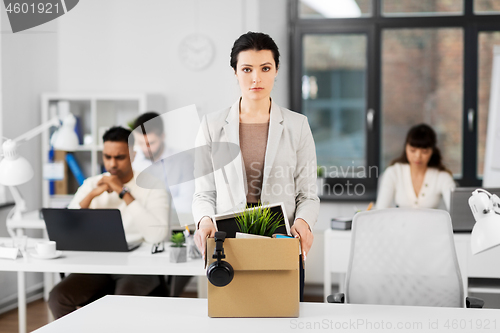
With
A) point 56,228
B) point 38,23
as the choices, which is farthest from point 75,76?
point 56,228

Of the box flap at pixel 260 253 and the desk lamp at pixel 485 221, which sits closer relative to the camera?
the desk lamp at pixel 485 221

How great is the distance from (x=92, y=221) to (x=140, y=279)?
390 mm

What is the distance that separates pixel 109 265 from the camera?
6.83 ft

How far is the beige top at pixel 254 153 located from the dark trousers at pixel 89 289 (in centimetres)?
89

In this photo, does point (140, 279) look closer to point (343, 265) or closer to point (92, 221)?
point (92, 221)

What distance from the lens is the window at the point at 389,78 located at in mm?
4301

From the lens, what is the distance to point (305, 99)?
14.8ft

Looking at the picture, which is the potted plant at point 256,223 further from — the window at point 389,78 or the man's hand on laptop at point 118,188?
the window at point 389,78

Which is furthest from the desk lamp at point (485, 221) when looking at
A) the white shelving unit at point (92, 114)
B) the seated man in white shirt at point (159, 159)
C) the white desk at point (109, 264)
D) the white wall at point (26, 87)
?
the white wall at point (26, 87)

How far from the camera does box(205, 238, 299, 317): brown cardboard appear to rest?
4.43ft

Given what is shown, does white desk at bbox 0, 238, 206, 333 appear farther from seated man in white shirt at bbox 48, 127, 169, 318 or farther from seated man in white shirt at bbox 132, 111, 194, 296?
seated man in white shirt at bbox 132, 111, 194, 296

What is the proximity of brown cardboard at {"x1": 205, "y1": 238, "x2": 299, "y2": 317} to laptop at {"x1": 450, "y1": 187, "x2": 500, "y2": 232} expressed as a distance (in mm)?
1699

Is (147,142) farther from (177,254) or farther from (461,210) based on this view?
(461,210)

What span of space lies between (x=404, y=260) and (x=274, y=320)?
779 millimetres
